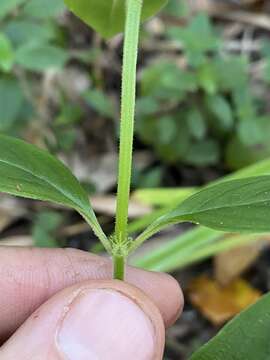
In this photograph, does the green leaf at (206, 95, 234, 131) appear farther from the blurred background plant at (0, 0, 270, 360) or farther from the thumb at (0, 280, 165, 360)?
the thumb at (0, 280, 165, 360)

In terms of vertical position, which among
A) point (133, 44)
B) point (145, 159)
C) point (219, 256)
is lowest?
point (219, 256)

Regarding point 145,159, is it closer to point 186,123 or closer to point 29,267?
point 186,123

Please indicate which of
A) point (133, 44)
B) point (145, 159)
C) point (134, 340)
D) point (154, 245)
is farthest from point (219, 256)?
point (133, 44)

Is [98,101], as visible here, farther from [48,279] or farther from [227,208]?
[227,208]

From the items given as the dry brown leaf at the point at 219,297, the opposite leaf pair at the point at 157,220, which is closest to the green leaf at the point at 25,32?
the dry brown leaf at the point at 219,297

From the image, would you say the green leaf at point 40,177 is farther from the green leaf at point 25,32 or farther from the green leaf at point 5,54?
the green leaf at point 25,32
